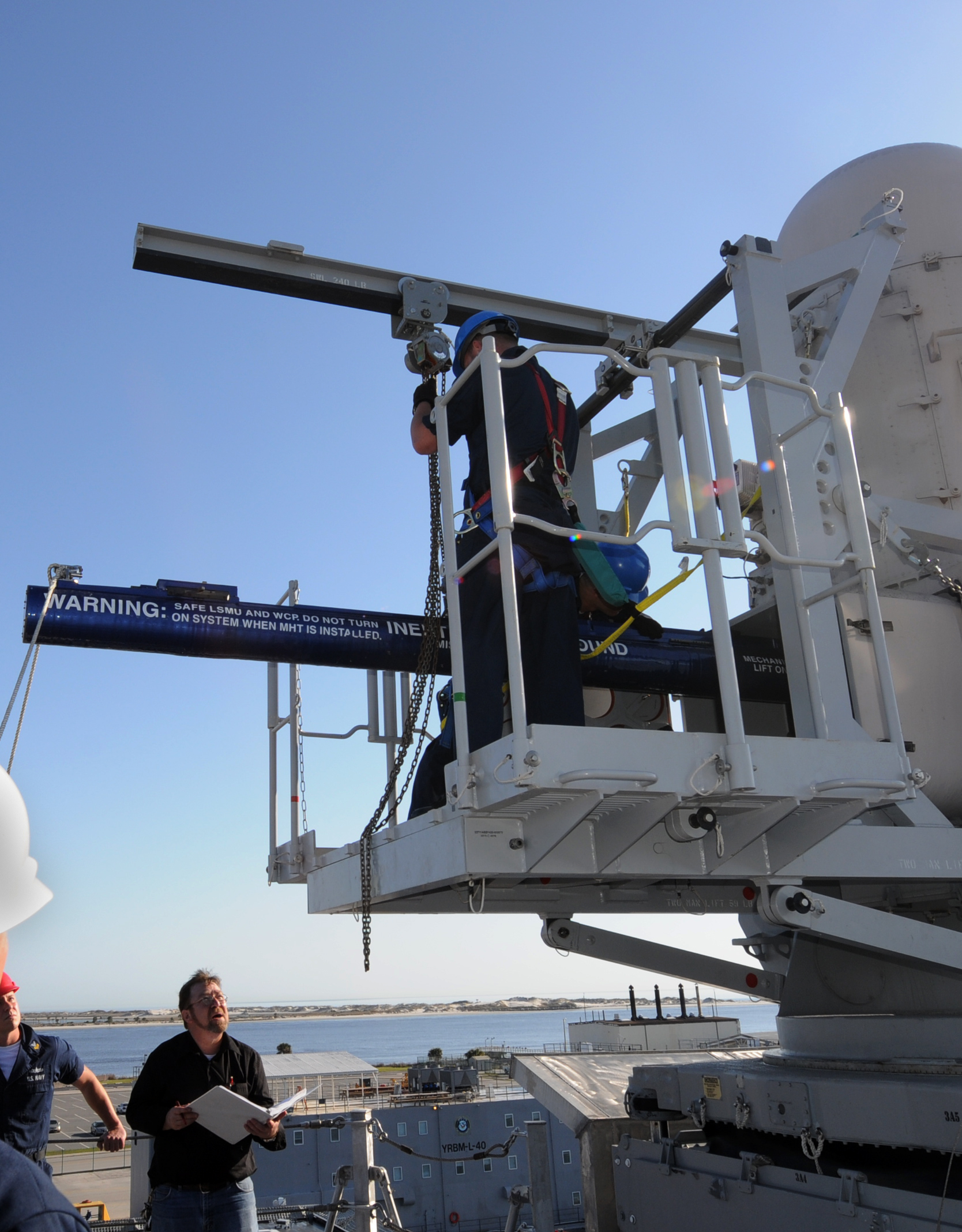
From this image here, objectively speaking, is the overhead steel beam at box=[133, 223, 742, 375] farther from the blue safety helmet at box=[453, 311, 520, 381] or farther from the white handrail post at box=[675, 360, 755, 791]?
the white handrail post at box=[675, 360, 755, 791]

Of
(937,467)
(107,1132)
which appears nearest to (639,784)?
(107,1132)

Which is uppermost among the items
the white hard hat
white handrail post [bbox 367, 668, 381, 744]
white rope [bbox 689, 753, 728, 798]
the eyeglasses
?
white handrail post [bbox 367, 668, 381, 744]

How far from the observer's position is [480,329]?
200 inches

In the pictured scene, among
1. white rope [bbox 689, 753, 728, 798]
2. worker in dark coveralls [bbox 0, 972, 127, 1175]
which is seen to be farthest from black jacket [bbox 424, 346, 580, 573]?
worker in dark coveralls [bbox 0, 972, 127, 1175]

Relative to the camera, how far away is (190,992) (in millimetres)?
4488

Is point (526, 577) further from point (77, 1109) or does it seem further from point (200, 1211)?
point (77, 1109)

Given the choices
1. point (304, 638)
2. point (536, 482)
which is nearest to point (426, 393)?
point (536, 482)

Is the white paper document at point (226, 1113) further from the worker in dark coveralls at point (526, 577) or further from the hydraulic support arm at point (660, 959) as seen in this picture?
the hydraulic support arm at point (660, 959)

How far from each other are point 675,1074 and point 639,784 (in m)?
2.48

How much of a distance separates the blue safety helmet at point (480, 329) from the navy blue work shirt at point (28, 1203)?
4135 millimetres

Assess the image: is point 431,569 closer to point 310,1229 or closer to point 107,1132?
point 107,1132

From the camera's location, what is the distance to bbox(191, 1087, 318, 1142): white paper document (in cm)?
405

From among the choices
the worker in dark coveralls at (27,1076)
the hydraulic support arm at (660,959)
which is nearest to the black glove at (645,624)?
the hydraulic support arm at (660,959)

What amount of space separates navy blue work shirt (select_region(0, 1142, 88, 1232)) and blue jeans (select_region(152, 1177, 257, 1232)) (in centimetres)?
309
